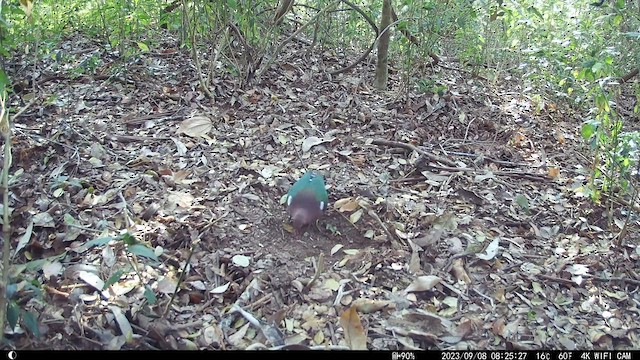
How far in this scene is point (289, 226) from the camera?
2566mm

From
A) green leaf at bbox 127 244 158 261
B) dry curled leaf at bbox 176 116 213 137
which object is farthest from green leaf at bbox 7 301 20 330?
dry curled leaf at bbox 176 116 213 137

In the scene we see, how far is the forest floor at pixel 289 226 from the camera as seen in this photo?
2.04 metres

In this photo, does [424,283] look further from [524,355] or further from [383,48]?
[383,48]

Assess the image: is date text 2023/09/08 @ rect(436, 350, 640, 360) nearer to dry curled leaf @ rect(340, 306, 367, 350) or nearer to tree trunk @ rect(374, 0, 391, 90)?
dry curled leaf @ rect(340, 306, 367, 350)

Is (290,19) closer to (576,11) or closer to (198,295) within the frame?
(576,11)

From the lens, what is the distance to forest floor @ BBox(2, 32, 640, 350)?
204 cm

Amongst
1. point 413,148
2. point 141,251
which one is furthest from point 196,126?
point 141,251

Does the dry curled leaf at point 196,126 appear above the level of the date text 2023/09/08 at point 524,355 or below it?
above

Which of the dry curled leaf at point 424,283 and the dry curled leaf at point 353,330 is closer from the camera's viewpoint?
the dry curled leaf at point 353,330

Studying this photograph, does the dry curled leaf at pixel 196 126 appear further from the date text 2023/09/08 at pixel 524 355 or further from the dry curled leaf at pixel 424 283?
the date text 2023/09/08 at pixel 524 355

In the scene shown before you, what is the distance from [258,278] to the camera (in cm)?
222

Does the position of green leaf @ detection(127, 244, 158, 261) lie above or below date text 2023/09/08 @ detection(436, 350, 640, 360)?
above

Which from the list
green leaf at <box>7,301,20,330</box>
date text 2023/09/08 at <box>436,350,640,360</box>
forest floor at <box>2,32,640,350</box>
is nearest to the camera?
green leaf at <box>7,301,20,330</box>

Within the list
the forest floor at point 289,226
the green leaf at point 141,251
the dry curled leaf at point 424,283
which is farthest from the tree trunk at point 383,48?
the green leaf at point 141,251
